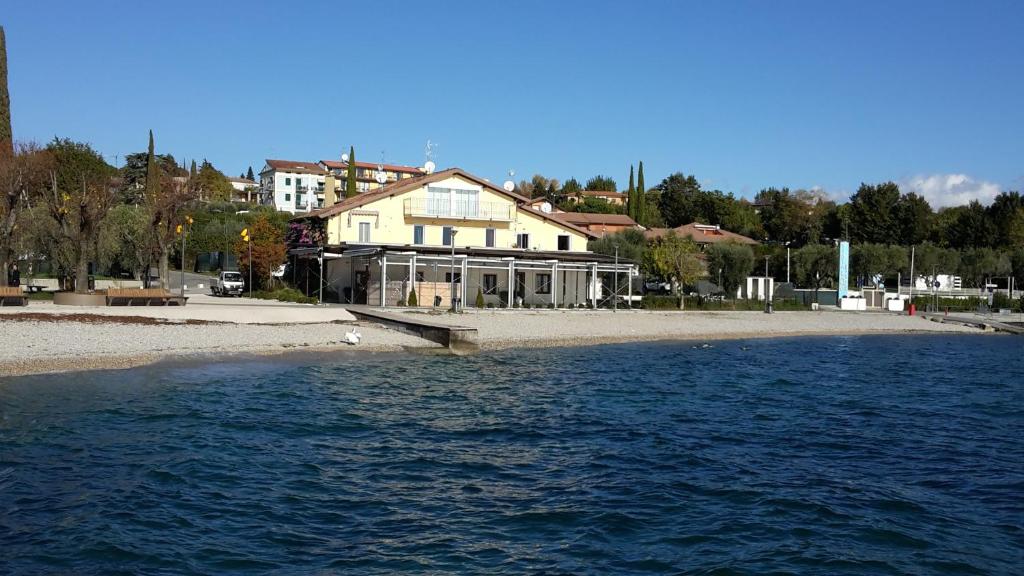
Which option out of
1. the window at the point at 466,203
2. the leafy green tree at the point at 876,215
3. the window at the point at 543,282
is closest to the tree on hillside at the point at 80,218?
the window at the point at 466,203

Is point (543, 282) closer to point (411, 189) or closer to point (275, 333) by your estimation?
point (411, 189)

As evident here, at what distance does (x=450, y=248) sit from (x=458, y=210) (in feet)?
12.4

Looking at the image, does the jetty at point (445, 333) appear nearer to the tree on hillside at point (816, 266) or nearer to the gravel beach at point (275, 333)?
the gravel beach at point (275, 333)

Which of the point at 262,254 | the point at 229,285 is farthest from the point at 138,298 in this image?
the point at 262,254

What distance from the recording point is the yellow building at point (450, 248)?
47250 millimetres

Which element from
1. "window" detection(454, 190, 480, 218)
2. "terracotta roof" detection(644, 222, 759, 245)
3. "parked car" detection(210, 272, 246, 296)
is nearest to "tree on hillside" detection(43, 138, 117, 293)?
"parked car" detection(210, 272, 246, 296)

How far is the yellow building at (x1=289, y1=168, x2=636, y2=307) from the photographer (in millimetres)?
47250

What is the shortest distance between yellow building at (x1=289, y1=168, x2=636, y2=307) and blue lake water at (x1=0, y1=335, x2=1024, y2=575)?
21.4m

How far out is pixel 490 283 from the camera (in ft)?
167

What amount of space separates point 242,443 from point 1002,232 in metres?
82.5

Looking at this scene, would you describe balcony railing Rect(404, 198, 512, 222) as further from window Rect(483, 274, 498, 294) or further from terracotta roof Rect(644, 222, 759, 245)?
terracotta roof Rect(644, 222, 759, 245)

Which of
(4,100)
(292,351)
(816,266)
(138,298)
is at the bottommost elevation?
(292,351)

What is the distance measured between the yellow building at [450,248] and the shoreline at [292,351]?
9.32 metres

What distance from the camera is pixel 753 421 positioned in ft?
65.8
